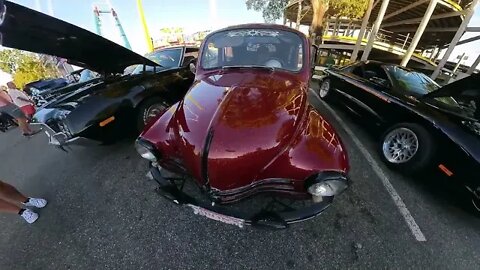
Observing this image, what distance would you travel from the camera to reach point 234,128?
6.56 ft

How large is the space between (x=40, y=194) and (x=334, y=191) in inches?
149

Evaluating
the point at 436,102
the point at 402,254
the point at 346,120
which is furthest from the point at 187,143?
the point at 346,120

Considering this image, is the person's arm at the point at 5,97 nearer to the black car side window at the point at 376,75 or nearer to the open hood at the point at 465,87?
the black car side window at the point at 376,75

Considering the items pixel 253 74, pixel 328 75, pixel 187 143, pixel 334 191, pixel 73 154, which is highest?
pixel 253 74

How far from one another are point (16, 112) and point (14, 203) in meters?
3.84

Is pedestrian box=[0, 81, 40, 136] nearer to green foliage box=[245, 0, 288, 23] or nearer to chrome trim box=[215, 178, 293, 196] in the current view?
chrome trim box=[215, 178, 293, 196]

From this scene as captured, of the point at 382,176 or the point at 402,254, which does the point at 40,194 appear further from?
the point at 382,176

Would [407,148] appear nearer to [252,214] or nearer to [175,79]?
[252,214]

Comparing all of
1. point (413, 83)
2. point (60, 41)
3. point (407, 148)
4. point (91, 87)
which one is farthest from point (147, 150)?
Answer: point (413, 83)

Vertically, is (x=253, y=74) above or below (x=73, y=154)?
above

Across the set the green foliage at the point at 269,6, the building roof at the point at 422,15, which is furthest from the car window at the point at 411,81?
the green foliage at the point at 269,6

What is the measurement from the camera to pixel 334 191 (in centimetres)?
197

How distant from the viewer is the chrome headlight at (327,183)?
1942mm

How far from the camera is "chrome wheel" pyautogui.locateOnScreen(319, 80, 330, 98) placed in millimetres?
6276
